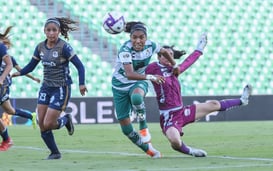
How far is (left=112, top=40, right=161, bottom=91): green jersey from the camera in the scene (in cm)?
1061

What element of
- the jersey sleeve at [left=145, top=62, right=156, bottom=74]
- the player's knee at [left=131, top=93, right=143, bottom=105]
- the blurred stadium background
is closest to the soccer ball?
the jersey sleeve at [left=145, top=62, right=156, bottom=74]

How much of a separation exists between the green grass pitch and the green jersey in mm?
1038

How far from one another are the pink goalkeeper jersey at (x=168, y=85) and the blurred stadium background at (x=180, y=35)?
47.1 feet

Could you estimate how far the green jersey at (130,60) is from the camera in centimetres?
1061

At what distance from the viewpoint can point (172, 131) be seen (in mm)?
10789

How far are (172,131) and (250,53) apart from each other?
1734 cm

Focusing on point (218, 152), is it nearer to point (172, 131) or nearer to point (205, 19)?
point (172, 131)

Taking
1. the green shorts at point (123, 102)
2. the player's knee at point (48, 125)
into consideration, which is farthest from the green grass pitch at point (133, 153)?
the green shorts at point (123, 102)

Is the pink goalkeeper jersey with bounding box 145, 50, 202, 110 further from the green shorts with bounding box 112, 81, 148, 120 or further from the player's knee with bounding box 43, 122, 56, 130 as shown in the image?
the player's knee with bounding box 43, 122, 56, 130

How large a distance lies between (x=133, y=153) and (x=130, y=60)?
2037 millimetres

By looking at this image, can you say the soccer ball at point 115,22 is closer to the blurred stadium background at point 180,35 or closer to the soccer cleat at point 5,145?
the soccer cleat at point 5,145

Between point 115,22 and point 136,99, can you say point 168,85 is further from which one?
point 115,22

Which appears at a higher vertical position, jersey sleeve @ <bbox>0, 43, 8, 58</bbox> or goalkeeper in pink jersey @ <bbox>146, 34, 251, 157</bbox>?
jersey sleeve @ <bbox>0, 43, 8, 58</bbox>

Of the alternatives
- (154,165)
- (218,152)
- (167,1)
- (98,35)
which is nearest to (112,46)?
(98,35)
